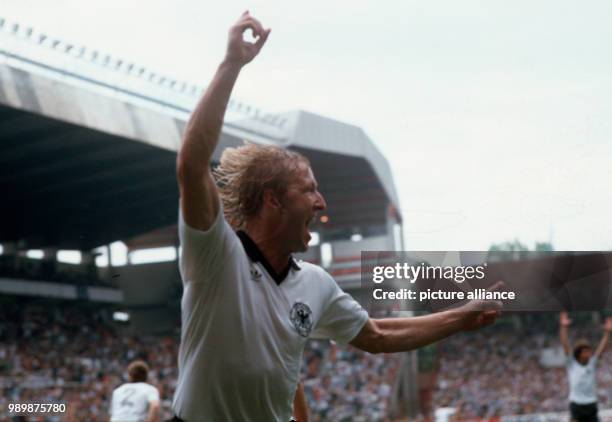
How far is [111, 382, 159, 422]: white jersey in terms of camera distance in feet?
30.4

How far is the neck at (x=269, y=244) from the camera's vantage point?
3.18 meters

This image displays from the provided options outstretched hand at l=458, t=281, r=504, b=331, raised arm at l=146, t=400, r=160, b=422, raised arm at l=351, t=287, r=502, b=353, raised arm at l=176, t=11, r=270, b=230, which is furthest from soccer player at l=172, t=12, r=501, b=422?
raised arm at l=146, t=400, r=160, b=422

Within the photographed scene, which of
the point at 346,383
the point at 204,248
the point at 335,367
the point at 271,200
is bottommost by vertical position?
the point at 204,248

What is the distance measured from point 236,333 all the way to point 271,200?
48 cm

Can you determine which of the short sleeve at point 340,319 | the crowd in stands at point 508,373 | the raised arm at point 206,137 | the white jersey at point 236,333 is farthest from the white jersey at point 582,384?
the crowd in stands at point 508,373

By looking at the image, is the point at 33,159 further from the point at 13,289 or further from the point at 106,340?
the point at 106,340

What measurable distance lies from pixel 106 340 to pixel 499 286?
90.4 ft

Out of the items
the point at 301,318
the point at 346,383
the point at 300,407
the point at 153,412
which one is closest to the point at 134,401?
the point at 153,412

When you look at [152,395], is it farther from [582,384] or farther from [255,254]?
[255,254]

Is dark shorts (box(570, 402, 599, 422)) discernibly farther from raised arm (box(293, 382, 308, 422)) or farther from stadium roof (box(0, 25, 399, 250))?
stadium roof (box(0, 25, 399, 250))

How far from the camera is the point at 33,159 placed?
2756 centimetres

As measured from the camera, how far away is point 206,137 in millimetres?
2695

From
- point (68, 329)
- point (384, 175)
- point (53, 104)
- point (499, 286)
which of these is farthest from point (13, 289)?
point (499, 286)

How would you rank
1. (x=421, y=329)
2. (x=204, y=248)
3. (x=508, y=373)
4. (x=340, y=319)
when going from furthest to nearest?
(x=508, y=373) → (x=421, y=329) → (x=340, y=319) → (x=204, y=248)
